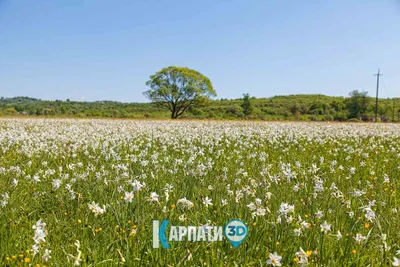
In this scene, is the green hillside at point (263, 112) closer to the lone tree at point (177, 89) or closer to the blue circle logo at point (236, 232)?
the lone tree at point (177, 89)

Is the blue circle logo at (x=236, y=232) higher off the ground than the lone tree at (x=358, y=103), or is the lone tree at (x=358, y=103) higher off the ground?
the lone tree at (x=358, y=103)

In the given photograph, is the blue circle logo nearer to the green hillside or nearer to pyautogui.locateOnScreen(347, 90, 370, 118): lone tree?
the green hillside

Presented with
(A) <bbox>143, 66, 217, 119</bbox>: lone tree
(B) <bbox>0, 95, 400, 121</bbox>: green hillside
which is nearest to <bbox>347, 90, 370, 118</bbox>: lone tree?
(B) <bbox>0, 95, 400, 121</bbox>: green hillside

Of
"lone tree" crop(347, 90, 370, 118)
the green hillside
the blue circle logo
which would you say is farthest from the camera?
"lone tree" crop(347, 90, 370, 118)

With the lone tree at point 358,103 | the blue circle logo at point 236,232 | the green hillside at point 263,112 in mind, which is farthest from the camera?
the lone tree at point 358,103

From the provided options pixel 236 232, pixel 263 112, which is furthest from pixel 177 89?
pixel 236 232

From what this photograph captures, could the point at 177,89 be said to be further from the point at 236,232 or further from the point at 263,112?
the point at 236,232

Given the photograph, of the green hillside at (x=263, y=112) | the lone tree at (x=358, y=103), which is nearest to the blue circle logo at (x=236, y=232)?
the green hillside at (x=263, y=112)

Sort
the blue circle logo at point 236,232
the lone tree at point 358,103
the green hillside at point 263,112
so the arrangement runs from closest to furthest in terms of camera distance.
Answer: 1. the blue circle logo at point 236,232
2. the green hillside at point 263,112
3. the lone tree at point 358,103

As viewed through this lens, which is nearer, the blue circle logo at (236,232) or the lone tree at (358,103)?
the blue circle logo at (236,232)

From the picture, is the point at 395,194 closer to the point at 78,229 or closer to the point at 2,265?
the point at 78,229

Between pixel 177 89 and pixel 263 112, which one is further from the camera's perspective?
pixel 263 112

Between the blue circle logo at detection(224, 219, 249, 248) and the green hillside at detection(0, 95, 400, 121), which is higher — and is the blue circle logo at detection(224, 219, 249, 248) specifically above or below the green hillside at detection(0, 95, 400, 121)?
below

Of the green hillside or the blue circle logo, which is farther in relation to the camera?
the green hillside
